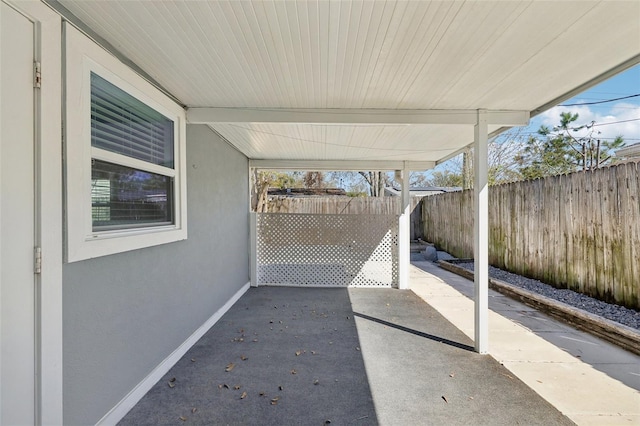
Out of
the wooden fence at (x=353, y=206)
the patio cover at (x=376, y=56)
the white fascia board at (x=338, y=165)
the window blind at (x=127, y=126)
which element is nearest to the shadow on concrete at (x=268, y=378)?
the patio cover at (x=376, y=56)

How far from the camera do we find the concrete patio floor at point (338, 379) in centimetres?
212

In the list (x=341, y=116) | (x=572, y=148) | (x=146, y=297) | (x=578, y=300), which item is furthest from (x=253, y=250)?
(x=572, y=148)

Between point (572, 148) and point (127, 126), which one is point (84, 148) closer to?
point (127, 126)

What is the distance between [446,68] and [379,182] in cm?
1669

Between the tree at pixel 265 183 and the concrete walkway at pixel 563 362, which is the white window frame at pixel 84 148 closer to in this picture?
the concrete walkway at pixel 563 362

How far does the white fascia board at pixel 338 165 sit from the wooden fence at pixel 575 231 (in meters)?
1.66

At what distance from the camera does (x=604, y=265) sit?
379 cm

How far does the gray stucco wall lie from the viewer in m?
1.77

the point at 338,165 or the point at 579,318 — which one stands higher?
the point at 338,165

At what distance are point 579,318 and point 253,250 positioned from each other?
487cm

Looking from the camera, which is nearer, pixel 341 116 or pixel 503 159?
pixel 341 116

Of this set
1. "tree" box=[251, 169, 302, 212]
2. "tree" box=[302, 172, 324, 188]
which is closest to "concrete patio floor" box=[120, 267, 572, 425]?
"tree" box=[251, 169, 302, 212]
